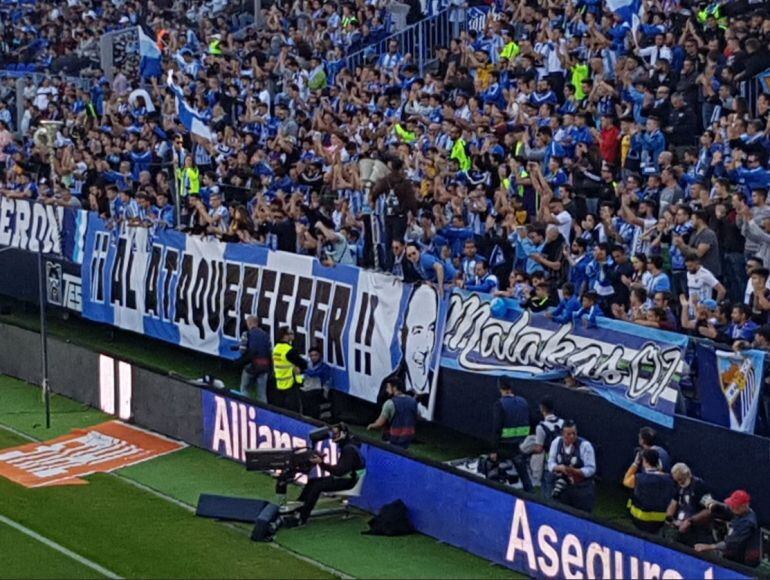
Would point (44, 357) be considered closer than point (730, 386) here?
No

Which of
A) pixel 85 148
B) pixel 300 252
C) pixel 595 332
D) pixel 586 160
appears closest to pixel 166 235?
pixel 300 252

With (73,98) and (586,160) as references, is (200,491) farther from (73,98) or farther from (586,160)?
(73,98)

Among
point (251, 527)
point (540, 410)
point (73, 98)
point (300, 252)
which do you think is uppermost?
point (73, 98)

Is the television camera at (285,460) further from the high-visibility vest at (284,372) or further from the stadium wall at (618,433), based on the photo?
the high-visibility vest at (284,372)

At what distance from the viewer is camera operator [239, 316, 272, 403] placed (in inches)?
1005

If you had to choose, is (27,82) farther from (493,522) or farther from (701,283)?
(493,522)

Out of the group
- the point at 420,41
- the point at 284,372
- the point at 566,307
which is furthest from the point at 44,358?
the point at 420,41

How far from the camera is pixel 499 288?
77.2 ft

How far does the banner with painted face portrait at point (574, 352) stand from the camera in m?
20.1

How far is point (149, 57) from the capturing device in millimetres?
36812

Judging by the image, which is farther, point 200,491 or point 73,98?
point 73,98

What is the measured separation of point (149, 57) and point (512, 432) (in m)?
18.3

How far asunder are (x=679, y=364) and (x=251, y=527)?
17.7ft

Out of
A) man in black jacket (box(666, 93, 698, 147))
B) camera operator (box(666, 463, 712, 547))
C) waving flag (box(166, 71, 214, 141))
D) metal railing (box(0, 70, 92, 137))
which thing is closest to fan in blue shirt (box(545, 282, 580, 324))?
camera operator (box(666, 463, 712, 547))
